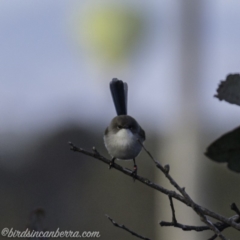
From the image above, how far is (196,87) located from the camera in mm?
4938

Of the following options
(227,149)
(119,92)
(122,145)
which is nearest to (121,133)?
(122,145)

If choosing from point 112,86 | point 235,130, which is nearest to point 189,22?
point 112,86

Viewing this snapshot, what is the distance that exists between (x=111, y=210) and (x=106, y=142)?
6.74 m

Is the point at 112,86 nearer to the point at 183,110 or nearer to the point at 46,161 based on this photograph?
the point at 183,110

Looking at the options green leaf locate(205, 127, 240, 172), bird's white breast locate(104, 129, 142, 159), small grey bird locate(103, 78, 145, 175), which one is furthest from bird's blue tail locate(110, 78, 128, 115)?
green leaf locate(205, 127, 240, 172)

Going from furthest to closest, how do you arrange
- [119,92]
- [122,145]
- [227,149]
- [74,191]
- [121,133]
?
[74,191] < [121,133] < [122,145] < [119,92] < [227,149]

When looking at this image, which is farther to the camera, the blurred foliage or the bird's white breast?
the blurred foliage

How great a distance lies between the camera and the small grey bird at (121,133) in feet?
7.06

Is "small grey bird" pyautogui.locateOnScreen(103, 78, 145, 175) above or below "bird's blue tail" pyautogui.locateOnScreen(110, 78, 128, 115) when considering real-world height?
below

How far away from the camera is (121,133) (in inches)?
104

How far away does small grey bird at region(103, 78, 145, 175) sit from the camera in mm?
2150

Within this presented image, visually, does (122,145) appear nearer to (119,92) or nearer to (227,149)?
(119,92)

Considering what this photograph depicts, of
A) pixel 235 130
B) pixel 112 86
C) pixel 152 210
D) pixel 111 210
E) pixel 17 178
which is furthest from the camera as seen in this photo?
pixel 17 178

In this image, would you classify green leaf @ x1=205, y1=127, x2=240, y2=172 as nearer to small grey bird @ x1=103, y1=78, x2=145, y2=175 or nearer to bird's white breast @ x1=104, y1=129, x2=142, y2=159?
small grey bird @ x1=103, y1=78, x2=145, y2=175
